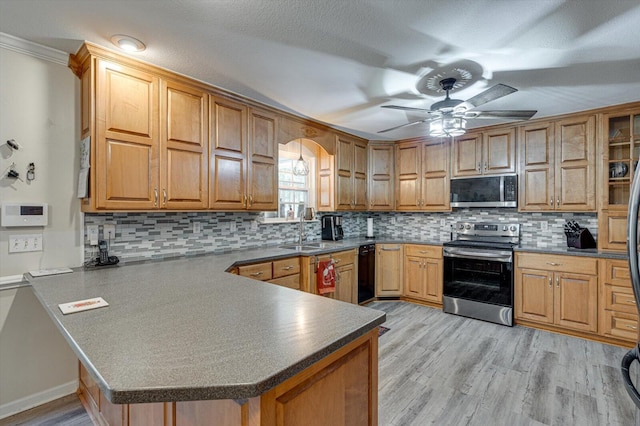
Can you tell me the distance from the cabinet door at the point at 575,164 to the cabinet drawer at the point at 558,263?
1.93 ft

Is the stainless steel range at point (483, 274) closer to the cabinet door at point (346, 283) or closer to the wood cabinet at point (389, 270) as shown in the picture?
the wood cabinet at point (389, 270)

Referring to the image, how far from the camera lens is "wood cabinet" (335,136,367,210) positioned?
420 cm

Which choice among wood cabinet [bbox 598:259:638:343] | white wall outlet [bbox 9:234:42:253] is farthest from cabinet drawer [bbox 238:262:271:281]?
wood cabinet [bbox 598:259:638:343]

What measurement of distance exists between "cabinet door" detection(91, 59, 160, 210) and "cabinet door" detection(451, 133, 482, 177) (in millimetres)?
3573

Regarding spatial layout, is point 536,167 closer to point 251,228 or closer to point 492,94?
point 492,94

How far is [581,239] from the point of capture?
330 centimetres

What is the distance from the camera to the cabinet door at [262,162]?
9.97 feet

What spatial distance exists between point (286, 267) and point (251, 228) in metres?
0.70

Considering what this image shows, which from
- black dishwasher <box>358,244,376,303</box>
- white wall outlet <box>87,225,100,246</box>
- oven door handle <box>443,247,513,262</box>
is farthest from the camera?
black dishwasher <box>358,244,376,303</box>

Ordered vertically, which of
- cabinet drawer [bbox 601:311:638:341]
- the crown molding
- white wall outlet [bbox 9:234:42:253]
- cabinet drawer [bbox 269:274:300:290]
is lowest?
cabinet drawer [bbox 601:311:638:341]

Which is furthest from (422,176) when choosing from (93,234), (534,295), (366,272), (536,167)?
(93,234)

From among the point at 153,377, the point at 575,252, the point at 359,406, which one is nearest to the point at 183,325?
the point at 153,377

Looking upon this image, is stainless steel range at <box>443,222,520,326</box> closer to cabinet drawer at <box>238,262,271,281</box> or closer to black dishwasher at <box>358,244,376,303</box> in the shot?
black dishwasher at <box>358,244,376,303</box>

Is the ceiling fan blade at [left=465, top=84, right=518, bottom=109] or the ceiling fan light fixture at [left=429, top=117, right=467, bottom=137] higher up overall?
the ceiling fan blade at [left=465, top=84, right=518, bottom=109]
